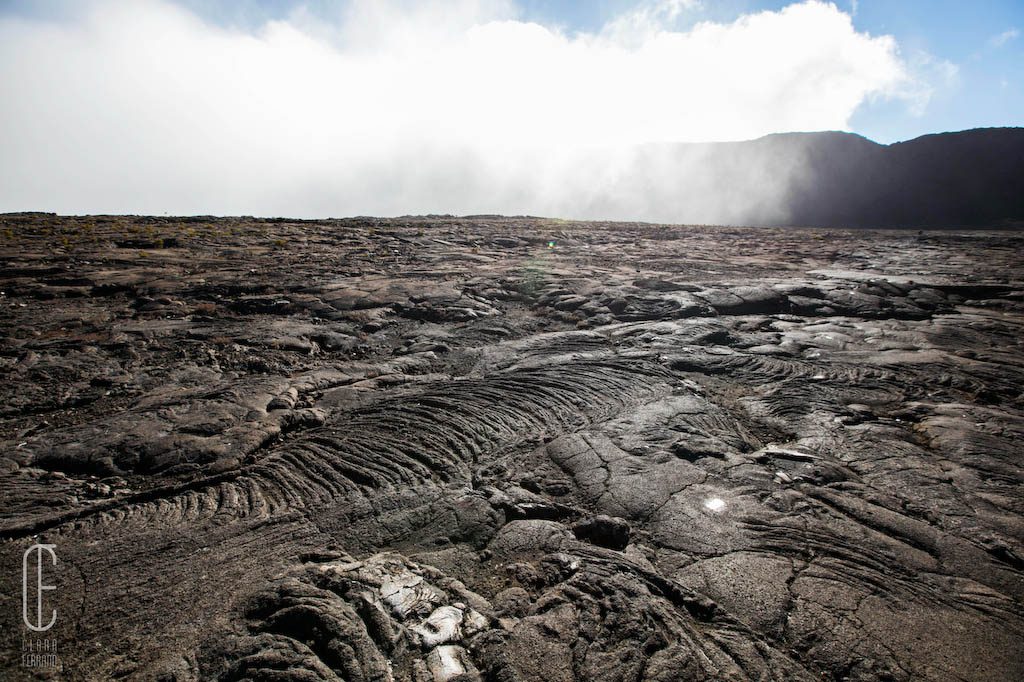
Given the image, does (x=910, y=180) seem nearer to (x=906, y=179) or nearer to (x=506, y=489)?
(x=906, y=179)

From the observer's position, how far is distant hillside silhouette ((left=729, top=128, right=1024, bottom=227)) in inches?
1619

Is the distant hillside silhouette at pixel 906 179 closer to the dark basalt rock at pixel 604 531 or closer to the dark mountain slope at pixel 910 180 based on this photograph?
the dark mountain slope at pixel 910 180

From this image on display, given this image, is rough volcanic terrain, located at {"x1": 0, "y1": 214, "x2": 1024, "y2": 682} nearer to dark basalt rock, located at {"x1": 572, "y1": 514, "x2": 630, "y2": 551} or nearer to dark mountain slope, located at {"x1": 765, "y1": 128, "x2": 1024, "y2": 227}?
dark basalt rock, located at {"x1": 572, "y1": 514, "x2": 630, "y2": 551}

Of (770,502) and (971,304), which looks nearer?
(770,502)

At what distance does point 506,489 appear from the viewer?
3697mm

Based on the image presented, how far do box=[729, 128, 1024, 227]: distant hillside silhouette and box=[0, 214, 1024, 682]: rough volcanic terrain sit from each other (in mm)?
43848

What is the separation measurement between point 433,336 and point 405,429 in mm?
2892

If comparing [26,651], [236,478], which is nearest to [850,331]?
[236,478]

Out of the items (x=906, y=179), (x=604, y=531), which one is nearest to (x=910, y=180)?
(x=906, y=179)

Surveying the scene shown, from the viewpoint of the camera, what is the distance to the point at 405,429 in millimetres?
4504

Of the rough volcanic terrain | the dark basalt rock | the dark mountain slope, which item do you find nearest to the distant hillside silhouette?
the dark mountain slope

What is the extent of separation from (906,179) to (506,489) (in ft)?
189

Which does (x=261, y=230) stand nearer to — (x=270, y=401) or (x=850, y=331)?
(x=270, y=401)

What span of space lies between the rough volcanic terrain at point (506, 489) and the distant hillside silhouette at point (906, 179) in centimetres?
4385
